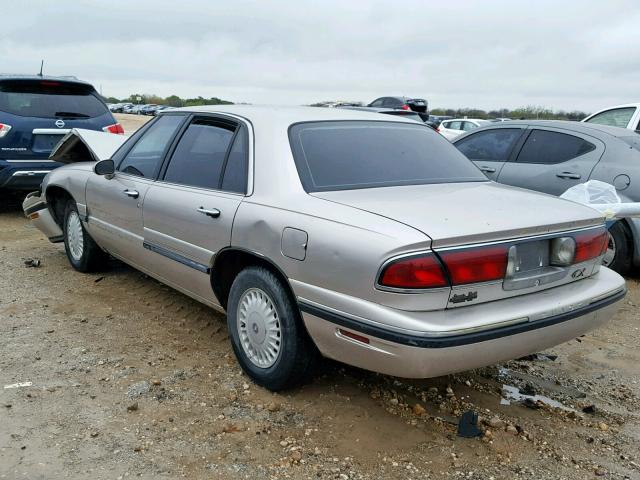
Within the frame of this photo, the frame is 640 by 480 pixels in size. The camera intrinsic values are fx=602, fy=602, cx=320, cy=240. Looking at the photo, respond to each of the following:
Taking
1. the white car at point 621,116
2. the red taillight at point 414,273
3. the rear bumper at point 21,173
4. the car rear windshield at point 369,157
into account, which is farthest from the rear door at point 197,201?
the white car at point 621,116

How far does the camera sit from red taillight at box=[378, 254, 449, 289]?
8.15ft

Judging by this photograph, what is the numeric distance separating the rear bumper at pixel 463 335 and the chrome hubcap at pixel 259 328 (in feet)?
1.10

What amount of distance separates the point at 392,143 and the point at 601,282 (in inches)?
55.3

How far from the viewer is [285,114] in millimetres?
3619

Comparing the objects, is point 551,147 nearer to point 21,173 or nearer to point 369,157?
point 369,157

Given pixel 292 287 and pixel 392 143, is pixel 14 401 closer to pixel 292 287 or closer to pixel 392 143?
pixel 292 287

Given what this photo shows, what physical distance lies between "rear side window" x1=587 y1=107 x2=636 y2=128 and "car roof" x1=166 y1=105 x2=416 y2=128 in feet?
18.8

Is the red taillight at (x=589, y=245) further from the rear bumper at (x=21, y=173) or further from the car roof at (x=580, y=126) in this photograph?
the rear bumper at (x=21, y=173)

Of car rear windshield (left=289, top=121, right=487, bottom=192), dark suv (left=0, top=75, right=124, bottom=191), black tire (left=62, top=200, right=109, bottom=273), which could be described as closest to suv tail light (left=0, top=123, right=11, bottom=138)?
dark suv (left=0, top=75, right=124, bottom=191)

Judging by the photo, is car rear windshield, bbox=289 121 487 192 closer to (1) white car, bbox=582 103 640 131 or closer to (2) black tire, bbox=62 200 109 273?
(2) black tire, bbox=62 200 109 273

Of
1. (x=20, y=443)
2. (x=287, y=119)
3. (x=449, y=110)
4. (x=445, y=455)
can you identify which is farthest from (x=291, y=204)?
(x=449, y=110)

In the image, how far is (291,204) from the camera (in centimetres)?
300

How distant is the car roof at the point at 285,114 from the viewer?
3.55 meters

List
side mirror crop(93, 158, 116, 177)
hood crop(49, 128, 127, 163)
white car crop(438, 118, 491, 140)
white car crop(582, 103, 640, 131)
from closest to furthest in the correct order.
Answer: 1. side mirror crop(93, 158, 116, 177)
2. hood crop(49, 128, 127, 163)
3. white car crop(582, 103, 640, 131)
4. white car crop(438, 118, 491, 140)
